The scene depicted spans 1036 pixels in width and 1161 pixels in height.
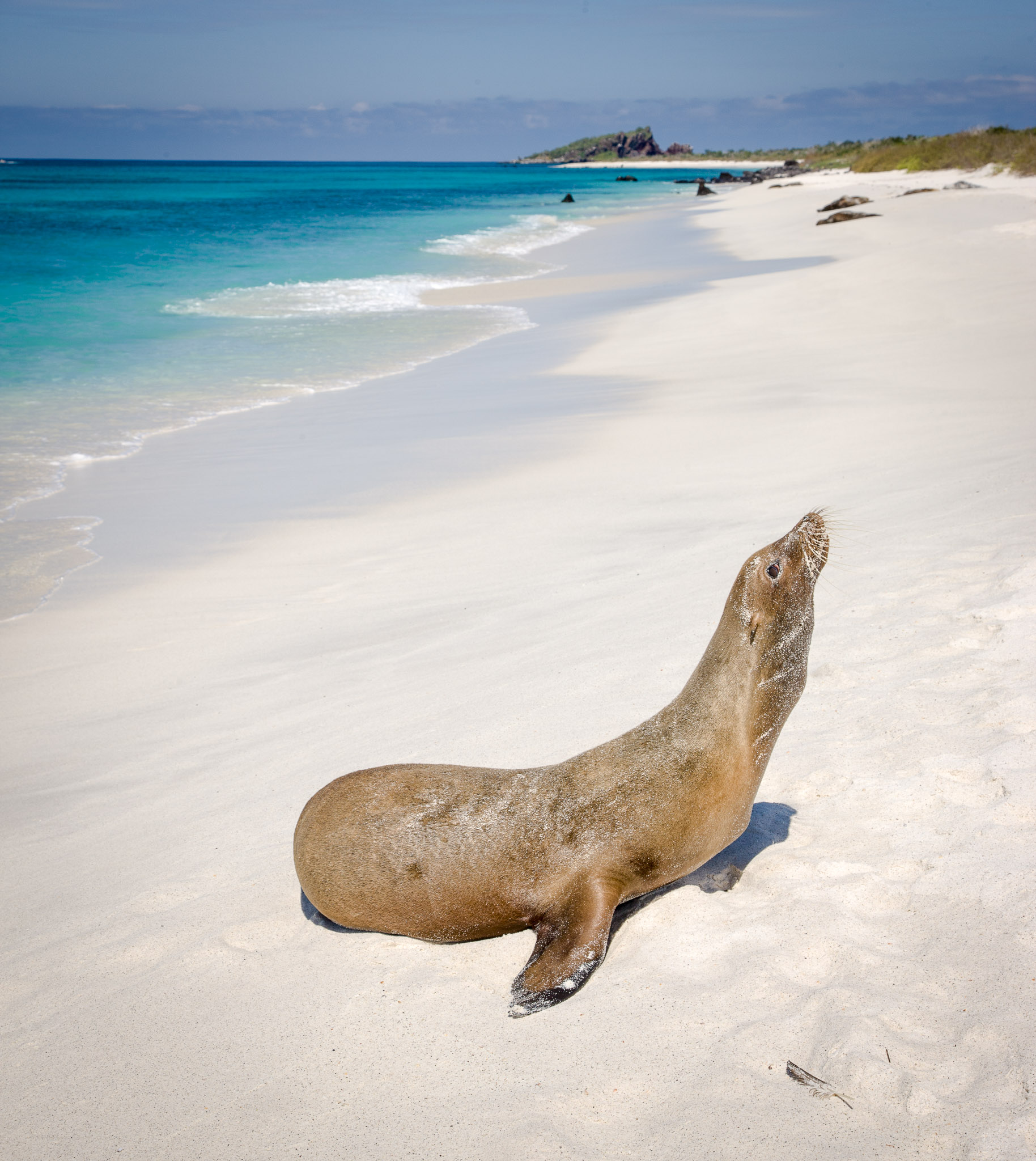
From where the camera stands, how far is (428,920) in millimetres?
3123

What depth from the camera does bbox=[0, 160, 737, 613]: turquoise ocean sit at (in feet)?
39.5

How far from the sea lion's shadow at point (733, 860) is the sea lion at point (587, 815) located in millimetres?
170

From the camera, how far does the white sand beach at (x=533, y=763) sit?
2432 mm

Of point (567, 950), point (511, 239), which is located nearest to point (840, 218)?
point (511, 239)

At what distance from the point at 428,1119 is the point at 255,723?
9.03 feet

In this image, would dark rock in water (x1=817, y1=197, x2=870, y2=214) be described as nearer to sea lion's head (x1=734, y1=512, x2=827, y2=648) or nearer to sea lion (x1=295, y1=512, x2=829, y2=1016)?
sea lion's head (x1=734, y1=512, x2=827, y2=648)

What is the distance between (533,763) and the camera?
4066 mm

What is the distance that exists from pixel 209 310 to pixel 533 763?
62.8 ft

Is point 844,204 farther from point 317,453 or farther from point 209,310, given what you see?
point 317,453

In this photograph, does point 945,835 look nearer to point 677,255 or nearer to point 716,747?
point 716,747

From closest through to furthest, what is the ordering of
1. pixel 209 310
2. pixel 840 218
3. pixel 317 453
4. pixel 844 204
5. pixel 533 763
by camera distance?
1. pixel 533 763
2. pixel 317 453
3. pixel 209 310
4. pixel 840 218
5. pixel 844 204

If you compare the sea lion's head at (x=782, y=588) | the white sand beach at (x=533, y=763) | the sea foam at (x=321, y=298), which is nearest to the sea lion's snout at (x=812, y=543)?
the sea lion's head at (x=782, y=588)

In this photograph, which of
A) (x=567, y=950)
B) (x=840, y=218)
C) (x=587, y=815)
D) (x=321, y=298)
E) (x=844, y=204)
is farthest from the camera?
(x=844, y=204)

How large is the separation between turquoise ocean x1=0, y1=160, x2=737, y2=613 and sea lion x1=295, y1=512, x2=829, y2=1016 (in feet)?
22.0
